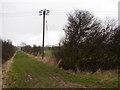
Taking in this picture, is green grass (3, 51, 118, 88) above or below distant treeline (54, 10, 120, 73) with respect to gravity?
below

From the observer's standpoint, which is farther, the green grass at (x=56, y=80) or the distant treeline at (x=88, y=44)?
the distant treeline at (x=88, y=44)

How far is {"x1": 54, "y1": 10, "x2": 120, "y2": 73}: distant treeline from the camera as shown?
21.1 meters

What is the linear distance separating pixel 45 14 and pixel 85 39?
929 inches

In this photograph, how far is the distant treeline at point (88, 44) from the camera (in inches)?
833

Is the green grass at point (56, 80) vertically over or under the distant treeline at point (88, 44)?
under

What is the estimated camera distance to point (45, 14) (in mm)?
46094

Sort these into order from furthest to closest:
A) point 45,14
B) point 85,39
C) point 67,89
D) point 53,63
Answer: point 45,14 → point 53,63 → point 85,39 → point 67,89

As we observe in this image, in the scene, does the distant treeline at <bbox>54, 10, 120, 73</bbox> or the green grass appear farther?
the distant treeline at <bbox>54, 10, 120, 73</bbox>

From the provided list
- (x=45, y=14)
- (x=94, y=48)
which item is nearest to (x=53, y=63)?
(x=94, y=48)

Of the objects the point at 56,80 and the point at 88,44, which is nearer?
the point at 56,80

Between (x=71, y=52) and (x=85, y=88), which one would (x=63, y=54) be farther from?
(x=85, y=88)

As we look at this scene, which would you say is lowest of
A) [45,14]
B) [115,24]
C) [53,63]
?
[53,63]

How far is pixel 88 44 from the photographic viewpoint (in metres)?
22.8

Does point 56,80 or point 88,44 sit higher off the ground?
point 88,44
